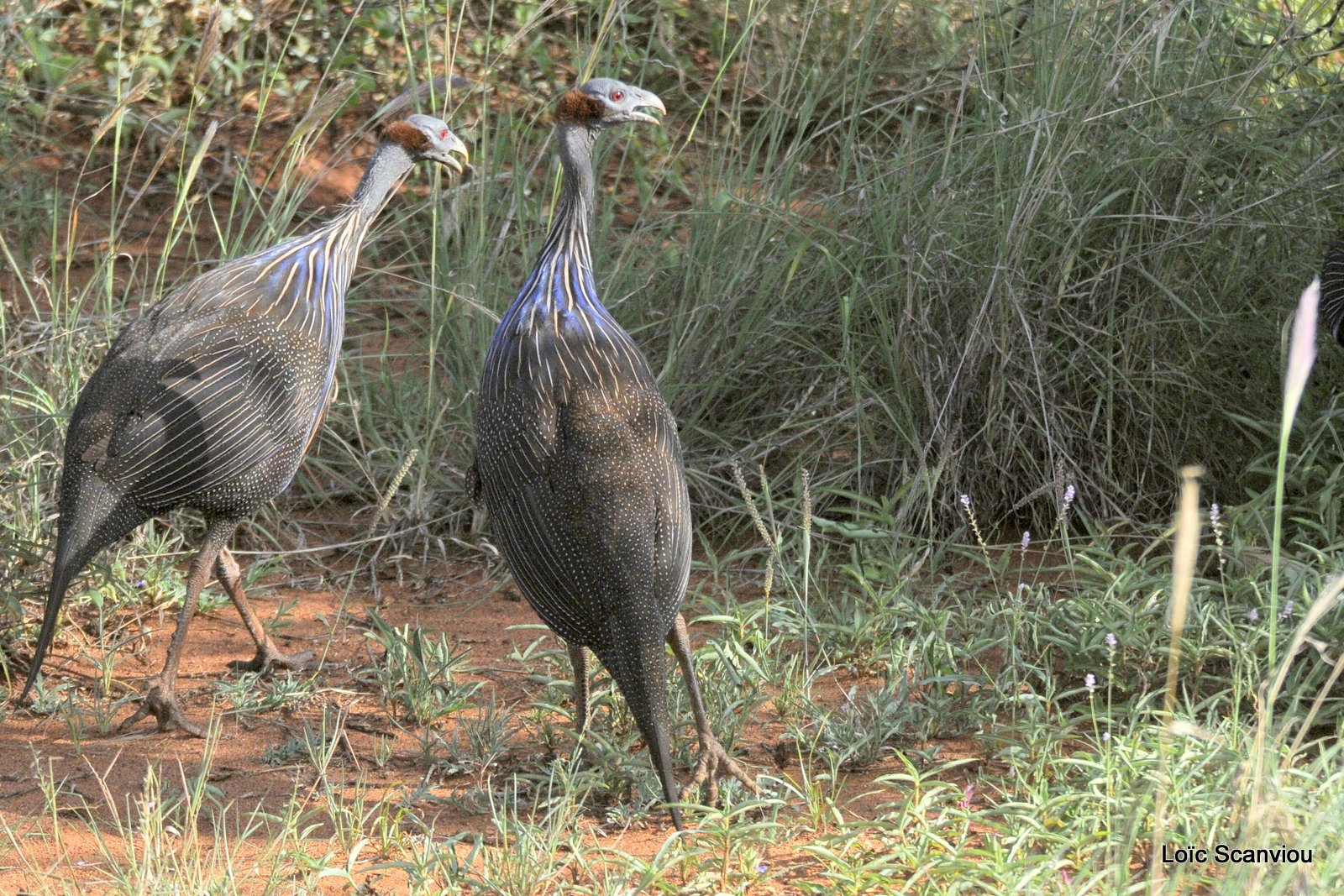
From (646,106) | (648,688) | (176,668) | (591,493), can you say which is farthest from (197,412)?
(648,688)

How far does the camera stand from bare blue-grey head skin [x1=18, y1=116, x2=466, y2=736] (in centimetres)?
375

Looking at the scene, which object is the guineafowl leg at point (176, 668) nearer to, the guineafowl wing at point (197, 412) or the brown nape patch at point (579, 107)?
the guineafowl wing at point (197, 412)

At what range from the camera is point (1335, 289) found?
419cm

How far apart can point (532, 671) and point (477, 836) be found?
1085 mm

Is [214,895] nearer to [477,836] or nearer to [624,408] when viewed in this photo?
[477,836]

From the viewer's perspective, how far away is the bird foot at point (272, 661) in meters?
4.19

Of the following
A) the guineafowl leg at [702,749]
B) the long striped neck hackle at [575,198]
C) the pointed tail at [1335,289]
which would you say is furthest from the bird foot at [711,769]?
the pointed tail at [1335,289]

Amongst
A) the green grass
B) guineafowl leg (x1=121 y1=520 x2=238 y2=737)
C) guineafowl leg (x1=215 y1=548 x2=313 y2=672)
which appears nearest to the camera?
the green grass

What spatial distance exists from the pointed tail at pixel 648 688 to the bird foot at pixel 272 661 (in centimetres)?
148

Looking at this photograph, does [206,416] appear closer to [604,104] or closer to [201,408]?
[201,408]

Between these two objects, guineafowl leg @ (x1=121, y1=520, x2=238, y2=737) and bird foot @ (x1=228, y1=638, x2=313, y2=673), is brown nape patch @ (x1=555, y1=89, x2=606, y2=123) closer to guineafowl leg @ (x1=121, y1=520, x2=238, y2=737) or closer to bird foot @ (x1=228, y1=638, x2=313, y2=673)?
guineafowl leg @ (x1=121, y1=520, x2=238, y2=737)

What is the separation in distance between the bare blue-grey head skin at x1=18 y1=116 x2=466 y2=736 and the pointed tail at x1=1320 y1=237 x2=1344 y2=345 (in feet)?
9.28

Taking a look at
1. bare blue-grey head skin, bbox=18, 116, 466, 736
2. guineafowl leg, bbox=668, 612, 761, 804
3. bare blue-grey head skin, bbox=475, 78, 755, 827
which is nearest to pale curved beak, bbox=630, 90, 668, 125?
bare blue-grey head skin, bbox=475, 78, 755, 827

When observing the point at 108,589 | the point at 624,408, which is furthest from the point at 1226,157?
the point at 108,589
